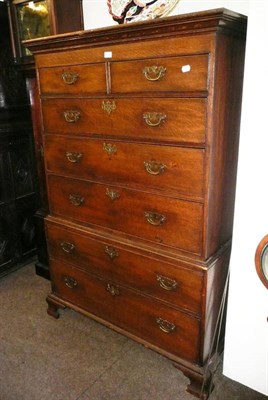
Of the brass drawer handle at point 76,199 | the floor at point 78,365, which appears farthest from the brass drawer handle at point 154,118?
the floor at point 78,365

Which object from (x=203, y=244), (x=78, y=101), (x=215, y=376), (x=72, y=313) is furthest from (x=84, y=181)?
(x=215, y=376)

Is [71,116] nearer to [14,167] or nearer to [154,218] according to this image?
[154,218]

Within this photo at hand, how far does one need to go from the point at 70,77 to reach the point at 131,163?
51 cm

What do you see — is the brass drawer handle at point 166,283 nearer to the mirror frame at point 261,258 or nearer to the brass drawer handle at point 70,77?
the mirror frame at point 261,258

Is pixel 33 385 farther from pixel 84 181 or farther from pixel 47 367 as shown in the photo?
pixel 84 181

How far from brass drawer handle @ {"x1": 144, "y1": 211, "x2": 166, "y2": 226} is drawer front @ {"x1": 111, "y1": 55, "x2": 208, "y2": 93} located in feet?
1.72

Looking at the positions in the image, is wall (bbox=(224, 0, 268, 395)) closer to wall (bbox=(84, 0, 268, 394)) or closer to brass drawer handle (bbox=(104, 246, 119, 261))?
wall (bbox=(84, 0, 268, 394))

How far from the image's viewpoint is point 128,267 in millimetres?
1628

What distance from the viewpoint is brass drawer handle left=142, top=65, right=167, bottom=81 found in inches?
49.3

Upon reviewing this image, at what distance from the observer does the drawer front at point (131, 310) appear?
1.53 m

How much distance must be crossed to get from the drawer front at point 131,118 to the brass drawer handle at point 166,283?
629 mm

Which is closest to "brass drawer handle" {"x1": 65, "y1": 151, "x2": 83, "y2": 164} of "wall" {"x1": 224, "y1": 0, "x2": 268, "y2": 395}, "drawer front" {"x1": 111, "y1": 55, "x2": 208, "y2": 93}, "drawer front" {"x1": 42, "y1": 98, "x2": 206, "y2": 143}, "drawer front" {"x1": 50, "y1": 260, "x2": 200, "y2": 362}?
"drawer front" {"x1": 42, "y1": 98, "x2": 206, "y2": 143}

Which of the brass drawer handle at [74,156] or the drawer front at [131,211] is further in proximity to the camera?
the brass drawer handle at [74,156]

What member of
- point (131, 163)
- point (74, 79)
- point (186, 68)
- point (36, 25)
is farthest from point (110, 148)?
point (36, 25)
